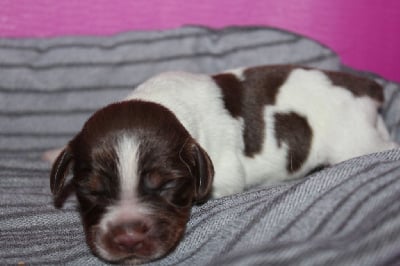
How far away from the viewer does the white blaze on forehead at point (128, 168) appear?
10.1 ft

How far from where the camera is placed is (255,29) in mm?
5285

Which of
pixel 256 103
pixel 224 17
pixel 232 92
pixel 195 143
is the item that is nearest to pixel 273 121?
pixel 256 103

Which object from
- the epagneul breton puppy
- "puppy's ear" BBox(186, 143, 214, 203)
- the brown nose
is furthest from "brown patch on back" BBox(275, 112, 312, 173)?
the brown nose

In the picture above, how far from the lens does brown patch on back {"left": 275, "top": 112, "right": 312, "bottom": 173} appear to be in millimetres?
4062

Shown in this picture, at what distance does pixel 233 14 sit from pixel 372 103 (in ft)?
5.86

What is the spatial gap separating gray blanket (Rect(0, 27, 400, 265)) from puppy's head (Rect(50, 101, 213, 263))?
161 millimetres

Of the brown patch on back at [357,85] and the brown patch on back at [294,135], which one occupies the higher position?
the brown patch on back at [357,85]

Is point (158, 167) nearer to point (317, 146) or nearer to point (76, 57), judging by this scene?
point (317, 146)

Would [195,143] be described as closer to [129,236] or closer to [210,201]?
[210,201]

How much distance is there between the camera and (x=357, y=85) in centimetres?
419

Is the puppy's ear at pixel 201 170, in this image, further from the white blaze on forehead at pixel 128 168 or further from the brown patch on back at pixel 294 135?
the brown patch on back at pixel 294 135

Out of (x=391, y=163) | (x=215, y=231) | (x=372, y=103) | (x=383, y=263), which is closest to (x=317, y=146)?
(x=372, y=103)

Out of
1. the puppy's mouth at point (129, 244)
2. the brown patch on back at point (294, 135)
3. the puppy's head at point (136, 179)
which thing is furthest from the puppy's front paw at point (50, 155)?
the puppy's mouth at point (129, 244)

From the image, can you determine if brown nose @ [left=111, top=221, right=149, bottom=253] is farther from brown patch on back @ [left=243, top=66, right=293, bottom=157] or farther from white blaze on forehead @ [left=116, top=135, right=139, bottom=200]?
brown patch on back @ [left=243, top=66, right=293, bottom=157]
